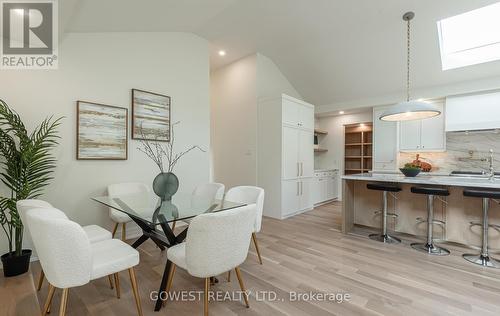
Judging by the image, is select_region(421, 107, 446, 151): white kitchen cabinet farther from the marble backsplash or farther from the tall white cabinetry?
the tall white cabinetry

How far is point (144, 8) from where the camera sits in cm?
291

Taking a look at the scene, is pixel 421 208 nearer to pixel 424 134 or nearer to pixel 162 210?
pixel 424 134

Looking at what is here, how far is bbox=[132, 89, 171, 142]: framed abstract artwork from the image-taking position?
3387 mm

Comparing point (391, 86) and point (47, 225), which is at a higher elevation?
point (391, 86)

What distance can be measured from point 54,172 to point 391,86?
237 inches

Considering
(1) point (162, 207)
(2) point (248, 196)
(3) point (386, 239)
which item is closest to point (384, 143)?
(3) point (386, 239)

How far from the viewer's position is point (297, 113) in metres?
4.77

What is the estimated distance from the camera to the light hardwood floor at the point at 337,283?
5.95 ft

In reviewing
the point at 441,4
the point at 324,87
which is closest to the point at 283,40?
the point at 324,87

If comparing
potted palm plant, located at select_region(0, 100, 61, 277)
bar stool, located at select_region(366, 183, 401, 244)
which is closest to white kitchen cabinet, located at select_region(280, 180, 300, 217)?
bar stool, located at select_region(366, 183, 401, 244)

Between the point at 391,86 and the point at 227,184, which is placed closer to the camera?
the point at 391,86

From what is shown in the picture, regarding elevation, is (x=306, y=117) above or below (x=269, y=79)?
below

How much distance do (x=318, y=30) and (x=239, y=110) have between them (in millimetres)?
2156

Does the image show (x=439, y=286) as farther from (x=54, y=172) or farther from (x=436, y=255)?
(x=54, y=172)
